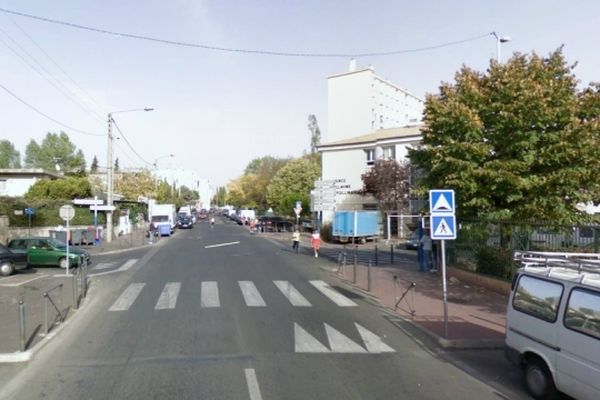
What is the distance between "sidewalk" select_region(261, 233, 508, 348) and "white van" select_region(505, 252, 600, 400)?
2310 millimetres

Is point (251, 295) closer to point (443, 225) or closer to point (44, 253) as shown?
point (443, 225)

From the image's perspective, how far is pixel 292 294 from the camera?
15500mm

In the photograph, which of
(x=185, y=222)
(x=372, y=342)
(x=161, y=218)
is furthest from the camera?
(x=185, y=222)

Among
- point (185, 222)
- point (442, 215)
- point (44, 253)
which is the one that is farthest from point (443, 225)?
point (185, 222)

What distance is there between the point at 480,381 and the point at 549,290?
5.54 ft

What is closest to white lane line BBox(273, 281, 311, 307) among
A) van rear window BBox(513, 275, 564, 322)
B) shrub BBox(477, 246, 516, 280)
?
shrub BBox(477, 246, 516, 280)

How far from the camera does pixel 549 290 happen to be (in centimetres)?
703

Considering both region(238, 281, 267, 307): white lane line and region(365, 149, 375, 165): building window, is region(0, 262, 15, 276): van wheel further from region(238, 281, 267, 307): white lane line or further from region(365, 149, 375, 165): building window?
region(365, 149, 375, 165): building window

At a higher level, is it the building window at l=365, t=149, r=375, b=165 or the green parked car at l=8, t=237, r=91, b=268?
A: the building window at l=365, t=149, r=375, b=165

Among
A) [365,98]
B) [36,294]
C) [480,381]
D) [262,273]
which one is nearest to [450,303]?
[480,381]

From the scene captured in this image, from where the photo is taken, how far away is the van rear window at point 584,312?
19.9 feet

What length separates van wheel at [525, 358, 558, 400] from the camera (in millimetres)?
6680

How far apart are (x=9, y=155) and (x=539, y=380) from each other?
11210cm

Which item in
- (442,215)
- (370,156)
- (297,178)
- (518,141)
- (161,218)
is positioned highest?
(370,156)
